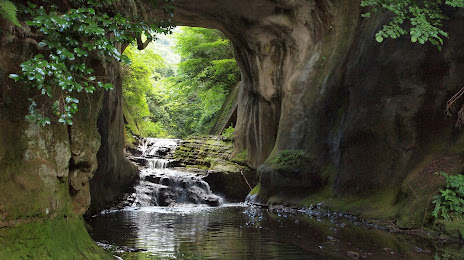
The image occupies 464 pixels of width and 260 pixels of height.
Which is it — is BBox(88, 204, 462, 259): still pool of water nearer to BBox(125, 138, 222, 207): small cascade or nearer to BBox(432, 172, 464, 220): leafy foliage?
BBox(432, 172, 464, 220): leafy foliage

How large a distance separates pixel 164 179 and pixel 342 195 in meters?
8.82

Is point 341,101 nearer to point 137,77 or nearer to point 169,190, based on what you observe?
point 169,190

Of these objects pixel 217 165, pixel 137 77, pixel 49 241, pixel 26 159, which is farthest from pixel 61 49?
pixel 137 77

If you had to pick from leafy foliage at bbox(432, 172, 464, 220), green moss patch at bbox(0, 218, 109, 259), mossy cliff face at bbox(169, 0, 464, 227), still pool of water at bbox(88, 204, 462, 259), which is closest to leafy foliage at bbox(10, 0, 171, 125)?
green moss patch at bbox(0, 218, 109, 259)

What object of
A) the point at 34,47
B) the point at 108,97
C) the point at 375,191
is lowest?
the point at 375,191

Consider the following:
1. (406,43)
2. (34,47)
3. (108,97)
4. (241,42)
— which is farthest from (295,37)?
(34,47)

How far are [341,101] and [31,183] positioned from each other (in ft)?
37.3

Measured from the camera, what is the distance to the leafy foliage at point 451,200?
8.02 meters

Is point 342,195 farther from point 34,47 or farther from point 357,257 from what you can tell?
point 34,47

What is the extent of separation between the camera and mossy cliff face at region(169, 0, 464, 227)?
32.8 feet

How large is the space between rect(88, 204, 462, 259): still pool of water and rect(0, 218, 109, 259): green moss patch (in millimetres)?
1402

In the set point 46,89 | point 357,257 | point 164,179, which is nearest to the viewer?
point 46,89

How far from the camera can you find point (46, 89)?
3793 mm

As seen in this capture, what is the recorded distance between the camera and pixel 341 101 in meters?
14.0
